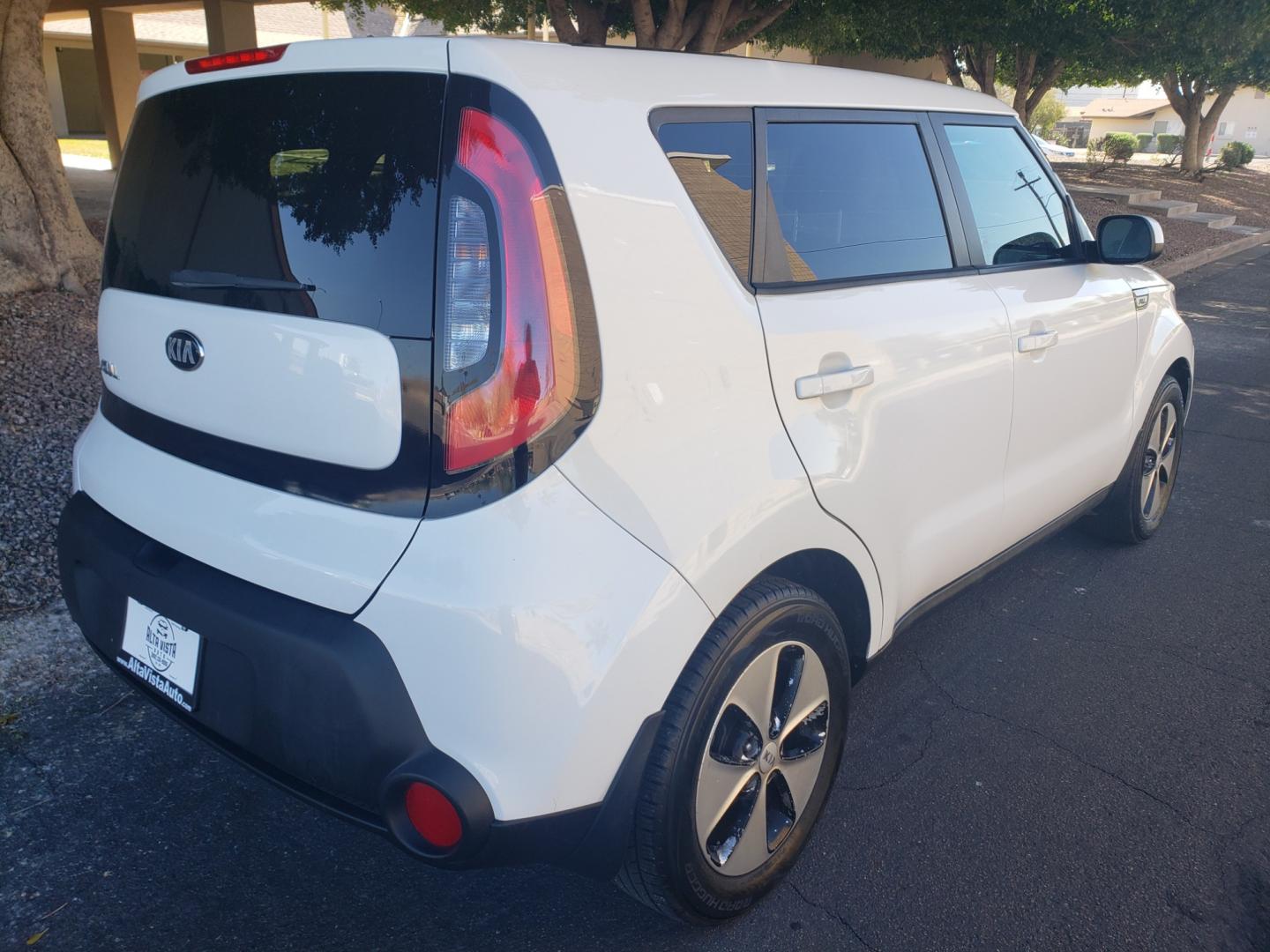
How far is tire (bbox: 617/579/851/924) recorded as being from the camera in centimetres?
201

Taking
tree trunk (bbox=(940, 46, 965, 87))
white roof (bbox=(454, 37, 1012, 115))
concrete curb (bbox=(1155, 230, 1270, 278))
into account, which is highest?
tree trunk (bbox=(940, 46, 965, 87))

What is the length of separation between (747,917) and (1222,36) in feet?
56.4

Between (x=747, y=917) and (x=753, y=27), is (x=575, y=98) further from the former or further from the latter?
(x=753, y=27)

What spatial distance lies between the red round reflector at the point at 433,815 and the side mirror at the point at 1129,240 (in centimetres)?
309

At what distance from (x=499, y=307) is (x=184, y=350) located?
2.61 ft

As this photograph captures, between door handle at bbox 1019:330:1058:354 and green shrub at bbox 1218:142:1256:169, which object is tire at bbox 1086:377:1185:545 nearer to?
door handle at bbox 1019:330:1058:354

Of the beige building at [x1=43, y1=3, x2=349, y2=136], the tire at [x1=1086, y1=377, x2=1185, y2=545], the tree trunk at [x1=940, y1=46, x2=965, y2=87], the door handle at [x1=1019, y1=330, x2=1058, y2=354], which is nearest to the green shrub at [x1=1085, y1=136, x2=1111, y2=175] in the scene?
the tree trunk at [x1=940, y1=46, x2=965, y2=87]

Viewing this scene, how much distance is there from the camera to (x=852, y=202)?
8.80 ft

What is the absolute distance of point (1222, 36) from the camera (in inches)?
596

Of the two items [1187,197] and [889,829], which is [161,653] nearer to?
[889,829]


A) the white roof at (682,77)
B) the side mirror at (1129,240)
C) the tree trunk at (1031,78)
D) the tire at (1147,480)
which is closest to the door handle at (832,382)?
the white roof at (682,77)

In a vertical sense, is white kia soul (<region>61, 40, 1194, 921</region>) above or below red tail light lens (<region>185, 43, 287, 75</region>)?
below

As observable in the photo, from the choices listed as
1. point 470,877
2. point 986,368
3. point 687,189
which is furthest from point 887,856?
point 687,189

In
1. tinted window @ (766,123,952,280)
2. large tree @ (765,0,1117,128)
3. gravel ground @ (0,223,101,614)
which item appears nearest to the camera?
tinted window @ (766,123,952,280)
